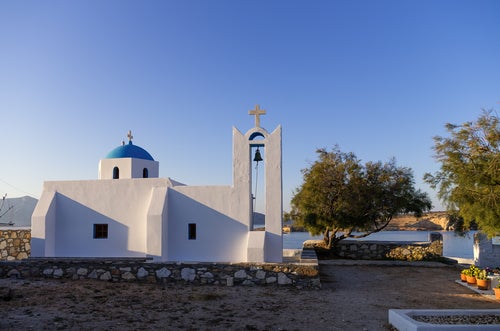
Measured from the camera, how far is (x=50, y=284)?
1073cm

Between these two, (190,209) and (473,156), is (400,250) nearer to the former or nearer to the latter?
Result: (473,156)

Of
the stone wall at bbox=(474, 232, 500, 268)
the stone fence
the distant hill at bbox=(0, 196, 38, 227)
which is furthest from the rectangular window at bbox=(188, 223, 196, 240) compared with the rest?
the distant hill at bbox=(0, 196, 38, 227)

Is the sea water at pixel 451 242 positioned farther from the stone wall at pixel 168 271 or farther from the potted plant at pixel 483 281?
the stone wall at pixel 168 271

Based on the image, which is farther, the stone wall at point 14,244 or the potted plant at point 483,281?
the stone wall at point 14,244

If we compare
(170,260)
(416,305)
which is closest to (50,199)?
(170,260)

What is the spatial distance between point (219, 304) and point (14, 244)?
12066 millimetres

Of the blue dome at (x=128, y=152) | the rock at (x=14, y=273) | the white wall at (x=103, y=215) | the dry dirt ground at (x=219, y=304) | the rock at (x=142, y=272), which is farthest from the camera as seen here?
the blue dome at (x=128, y=152)

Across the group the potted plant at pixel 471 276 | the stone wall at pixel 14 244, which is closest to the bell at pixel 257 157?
the potted plant at pixel 471 276

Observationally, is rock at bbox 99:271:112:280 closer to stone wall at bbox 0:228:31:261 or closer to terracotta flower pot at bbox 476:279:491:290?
stone wall at bbox 0:228:31:261

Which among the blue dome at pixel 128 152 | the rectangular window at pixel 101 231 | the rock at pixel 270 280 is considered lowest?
the rock at pixel 270 280

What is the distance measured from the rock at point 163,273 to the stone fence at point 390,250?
8.46 m

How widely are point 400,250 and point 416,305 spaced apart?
826 cm

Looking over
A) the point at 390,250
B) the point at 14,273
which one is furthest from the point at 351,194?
the point at 14,273

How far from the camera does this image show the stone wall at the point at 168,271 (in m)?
10.8
